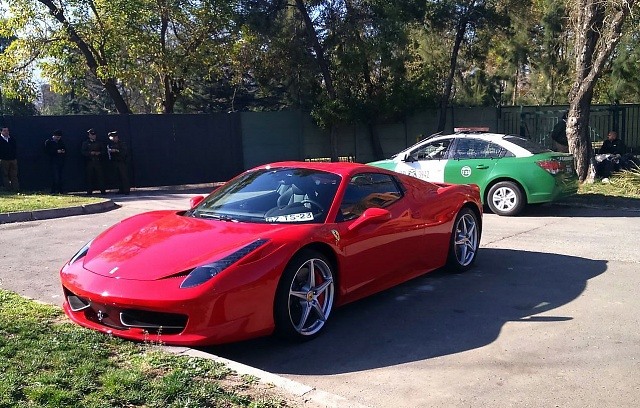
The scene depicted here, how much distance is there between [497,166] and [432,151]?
52.4 inches

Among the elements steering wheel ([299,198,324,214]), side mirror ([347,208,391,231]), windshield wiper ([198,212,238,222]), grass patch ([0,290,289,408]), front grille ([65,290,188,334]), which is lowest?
grass patch ([0,290,289,408])

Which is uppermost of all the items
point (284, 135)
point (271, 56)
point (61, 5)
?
point (61, 5)

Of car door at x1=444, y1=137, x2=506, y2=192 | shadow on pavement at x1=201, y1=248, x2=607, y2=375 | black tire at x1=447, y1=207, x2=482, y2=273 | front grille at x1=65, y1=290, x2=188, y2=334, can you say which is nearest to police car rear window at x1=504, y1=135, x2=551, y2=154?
car door at x1=444, y1=137, x2=506, y2=192

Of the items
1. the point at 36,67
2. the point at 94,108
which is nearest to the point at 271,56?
the point at 36,67

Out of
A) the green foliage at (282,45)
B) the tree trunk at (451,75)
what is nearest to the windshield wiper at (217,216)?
the green foliage at (282,45)

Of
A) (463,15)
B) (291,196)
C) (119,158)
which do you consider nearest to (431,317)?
(291,196)

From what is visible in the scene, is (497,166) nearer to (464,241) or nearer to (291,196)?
(464,241)

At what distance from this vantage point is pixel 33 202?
13898mm

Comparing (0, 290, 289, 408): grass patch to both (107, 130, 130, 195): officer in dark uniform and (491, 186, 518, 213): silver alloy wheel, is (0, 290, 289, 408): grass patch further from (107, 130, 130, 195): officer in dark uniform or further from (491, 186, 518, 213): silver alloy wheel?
(107, 130, 130, 195): officer in dark uniform

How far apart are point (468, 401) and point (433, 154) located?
9.19 meters

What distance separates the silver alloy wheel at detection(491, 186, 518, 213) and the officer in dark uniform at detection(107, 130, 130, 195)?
993cm

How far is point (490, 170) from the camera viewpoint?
12430mm

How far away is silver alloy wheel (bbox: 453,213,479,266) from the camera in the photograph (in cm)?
757

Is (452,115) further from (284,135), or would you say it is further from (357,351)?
(357,351)
